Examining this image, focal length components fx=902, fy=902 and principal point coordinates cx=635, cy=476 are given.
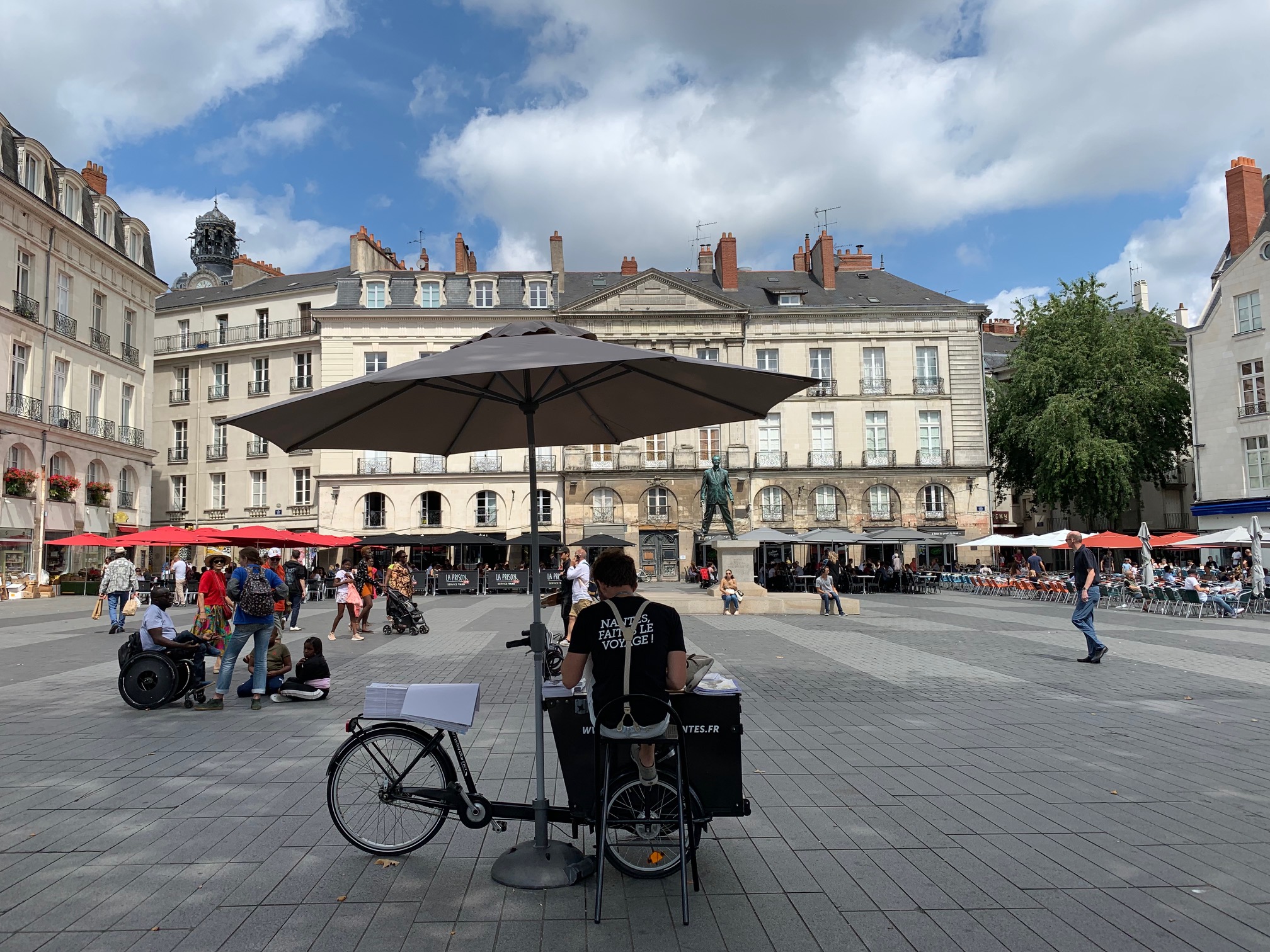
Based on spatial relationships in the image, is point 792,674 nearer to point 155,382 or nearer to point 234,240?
point 155,382

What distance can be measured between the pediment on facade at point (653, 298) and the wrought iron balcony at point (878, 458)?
966 centimetres

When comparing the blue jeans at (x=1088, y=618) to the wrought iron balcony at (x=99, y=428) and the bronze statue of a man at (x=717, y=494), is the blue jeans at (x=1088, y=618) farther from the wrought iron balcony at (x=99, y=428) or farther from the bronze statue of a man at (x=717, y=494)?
the wrought iron balcony at (x=99, y=428)

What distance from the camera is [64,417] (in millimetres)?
31625

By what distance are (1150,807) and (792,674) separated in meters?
5.82

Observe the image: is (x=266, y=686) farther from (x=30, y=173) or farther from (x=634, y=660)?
(x=30, y=173)

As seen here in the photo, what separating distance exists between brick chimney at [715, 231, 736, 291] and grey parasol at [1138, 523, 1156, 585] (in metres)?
27.8

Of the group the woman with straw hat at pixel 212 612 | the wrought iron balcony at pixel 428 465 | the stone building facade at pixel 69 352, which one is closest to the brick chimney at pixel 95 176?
the stone building facade at pixel 69 352

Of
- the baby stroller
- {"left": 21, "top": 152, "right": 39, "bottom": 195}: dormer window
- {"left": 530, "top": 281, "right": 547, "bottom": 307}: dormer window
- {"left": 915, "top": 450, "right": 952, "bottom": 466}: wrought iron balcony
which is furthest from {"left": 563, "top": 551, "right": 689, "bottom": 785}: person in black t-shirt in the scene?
{"left": 530, "top": 281, "right": 547, "bottom": 307}: dormer window

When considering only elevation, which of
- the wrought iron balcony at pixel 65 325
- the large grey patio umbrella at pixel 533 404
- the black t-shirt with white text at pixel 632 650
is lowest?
the black t-shirt with white text at pixel 632 650

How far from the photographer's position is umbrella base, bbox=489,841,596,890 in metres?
4.07

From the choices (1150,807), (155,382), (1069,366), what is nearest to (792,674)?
(1150,807)

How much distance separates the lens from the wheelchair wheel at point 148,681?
28.5ft

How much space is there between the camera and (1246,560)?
3016cm

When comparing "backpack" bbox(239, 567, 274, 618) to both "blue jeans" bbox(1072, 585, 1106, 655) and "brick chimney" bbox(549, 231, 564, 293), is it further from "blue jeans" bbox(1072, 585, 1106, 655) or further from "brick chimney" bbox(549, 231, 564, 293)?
"brick chimney" bbox(549, 231, 564, 293)
